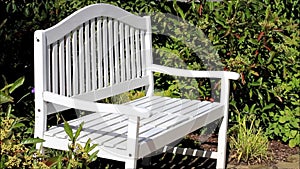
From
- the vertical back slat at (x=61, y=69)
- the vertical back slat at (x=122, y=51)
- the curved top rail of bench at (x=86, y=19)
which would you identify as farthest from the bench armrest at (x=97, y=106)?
the vertical back slat at (x=122, y=51)

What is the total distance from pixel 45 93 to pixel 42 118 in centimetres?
16

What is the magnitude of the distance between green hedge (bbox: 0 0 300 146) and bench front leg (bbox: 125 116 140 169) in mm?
1689

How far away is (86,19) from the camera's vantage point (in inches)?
145

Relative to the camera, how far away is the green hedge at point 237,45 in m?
4.54

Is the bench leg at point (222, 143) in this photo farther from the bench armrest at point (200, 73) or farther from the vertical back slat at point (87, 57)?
the vertical back slat at point (87, 57)

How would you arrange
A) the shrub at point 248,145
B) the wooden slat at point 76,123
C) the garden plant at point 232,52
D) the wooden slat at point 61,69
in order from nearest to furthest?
the wooden slat at point 76,123
the wooden slat at point 61,69
the garden plant at point 232,52
the shrub at point 248,145

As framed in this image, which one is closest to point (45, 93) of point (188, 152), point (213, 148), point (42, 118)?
point (42, 118)

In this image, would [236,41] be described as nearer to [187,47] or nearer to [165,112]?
[187,47]

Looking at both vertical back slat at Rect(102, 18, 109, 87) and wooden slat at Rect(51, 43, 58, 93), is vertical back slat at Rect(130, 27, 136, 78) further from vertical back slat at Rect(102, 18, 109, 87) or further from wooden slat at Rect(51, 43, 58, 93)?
wooden slat at Rect(51, 43, 58, 93)

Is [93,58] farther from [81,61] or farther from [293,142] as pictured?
[293,142]

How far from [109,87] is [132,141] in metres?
1.00

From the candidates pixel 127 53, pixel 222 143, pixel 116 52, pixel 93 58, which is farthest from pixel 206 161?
pixel 93 58

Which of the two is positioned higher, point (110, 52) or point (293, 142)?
point (110, 52)

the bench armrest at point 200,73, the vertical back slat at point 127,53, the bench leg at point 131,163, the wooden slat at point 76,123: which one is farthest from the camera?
the vertical back slat at point 127,53
